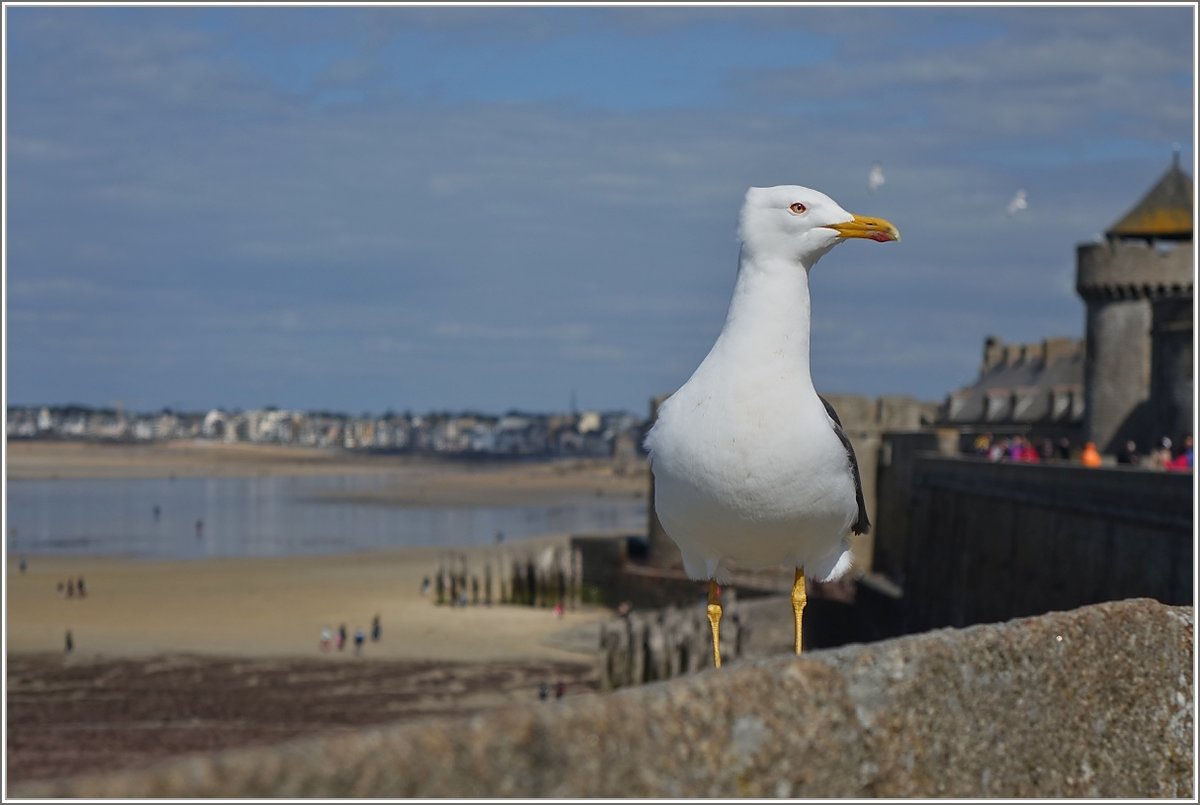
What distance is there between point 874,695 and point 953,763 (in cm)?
31

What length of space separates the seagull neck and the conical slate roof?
46.5 metres

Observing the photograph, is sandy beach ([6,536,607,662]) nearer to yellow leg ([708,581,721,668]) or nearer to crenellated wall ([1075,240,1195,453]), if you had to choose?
crenellated wall ([1075,240,1195,453])

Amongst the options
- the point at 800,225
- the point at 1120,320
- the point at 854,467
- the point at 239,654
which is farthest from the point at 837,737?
the point at 1120,320

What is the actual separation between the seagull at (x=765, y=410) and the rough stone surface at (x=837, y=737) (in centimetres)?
141

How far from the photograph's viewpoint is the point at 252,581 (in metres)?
64.2

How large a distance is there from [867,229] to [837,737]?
2480 mm

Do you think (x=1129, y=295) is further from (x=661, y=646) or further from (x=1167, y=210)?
(x=661, y=646)

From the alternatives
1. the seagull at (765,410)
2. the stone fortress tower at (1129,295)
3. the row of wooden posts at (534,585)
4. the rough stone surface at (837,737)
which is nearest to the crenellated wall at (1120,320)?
the stone fortress tower at (1129,295)

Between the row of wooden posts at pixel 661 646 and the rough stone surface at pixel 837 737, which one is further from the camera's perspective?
the row of wooden posts at pixel 661 646

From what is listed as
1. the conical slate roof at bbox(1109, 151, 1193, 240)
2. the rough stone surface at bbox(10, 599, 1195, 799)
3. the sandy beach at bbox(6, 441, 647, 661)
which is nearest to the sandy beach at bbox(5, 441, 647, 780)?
the sandy beach at bbox(6, 441, 647, 661)

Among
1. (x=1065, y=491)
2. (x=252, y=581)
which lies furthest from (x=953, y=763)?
(x=252, y=581)

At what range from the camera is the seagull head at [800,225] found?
244 inches

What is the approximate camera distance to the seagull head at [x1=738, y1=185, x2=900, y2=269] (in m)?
6.20

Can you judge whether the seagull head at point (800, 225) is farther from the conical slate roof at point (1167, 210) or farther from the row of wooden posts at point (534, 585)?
the row of wooden posts at point (534, 585)
